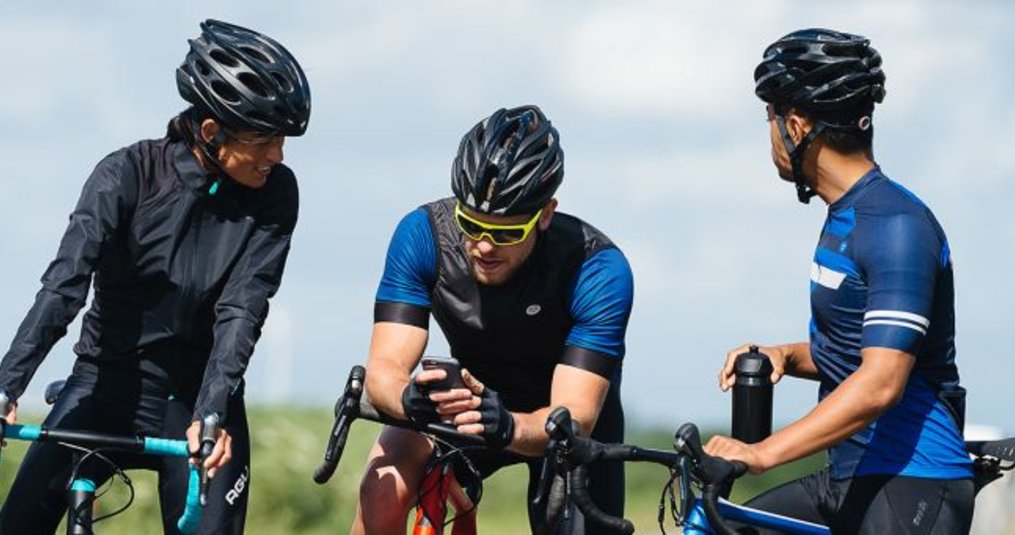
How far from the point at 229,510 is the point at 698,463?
2430 mm

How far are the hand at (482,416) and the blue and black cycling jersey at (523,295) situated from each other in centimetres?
74

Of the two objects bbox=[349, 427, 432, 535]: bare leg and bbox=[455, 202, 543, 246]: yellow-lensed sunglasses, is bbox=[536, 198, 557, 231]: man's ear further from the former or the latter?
bbox=[349, 427, 432, 535]: bare leg

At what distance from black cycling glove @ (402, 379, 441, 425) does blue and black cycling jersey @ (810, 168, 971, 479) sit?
4.53 ft

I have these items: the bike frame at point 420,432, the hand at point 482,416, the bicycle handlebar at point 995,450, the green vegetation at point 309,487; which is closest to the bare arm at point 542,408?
the hand at point 482,416

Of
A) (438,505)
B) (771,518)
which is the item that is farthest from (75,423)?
(771,518)

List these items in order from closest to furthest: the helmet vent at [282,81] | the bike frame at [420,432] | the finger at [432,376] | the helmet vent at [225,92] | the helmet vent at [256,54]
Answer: the finger at [432,376], the bike frame at [420,432], the helmet vent at [225,92], the helmet vent at [282,81], the helmet vent at [256,54]

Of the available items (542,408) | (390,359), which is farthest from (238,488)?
(542,408)

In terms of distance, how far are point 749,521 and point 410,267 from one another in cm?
163

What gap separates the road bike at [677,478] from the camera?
6.71 metres

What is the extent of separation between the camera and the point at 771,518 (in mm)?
7422

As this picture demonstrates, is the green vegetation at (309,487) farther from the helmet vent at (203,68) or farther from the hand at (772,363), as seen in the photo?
the hand at (772,363)

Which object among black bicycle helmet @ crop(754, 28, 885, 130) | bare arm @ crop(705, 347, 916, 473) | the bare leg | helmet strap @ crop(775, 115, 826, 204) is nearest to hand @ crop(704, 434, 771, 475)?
bare arm @ crop(705, 347, 916, 473)

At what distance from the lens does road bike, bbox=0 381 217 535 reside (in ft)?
25.3

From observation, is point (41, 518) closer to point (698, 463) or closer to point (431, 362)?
point (431, 362)
